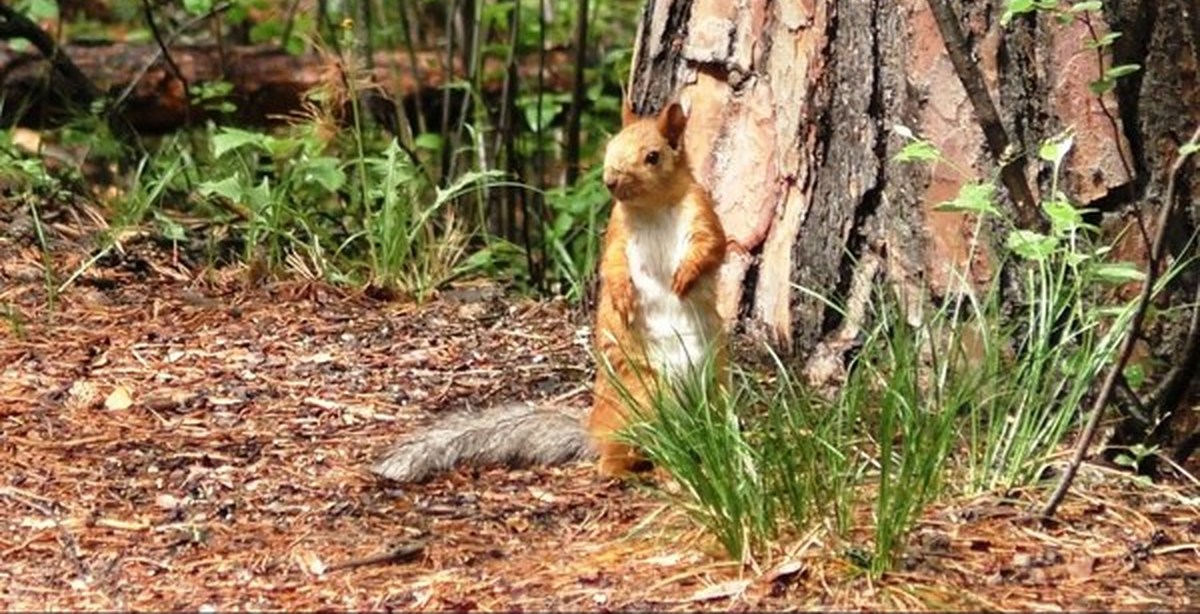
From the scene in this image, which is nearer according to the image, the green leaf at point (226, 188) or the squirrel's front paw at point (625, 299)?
the squirrel's front paw at point (625, 299)

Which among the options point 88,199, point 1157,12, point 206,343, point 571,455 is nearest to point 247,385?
point 206,343

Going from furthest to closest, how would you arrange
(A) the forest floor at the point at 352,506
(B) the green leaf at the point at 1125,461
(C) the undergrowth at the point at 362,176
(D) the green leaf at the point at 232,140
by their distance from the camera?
1. (C) the undergrowth at the point at 362,176
2. (D) the green leaf at the point at 232,140
3. (B) the green leaf at the point at 1125,461
4. (A) the forest floor at the point at 352,506

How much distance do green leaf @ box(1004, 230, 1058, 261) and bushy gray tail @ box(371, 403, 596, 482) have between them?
3.62 feet

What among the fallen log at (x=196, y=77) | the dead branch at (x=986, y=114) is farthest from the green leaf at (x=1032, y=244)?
the fallen log at (x=196, y=77)

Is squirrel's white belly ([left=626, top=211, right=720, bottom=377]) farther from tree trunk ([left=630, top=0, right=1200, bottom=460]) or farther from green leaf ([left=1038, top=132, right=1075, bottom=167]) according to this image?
green leaf ([left=1038, top=132, right=1075, bottom=167])

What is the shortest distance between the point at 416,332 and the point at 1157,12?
7.38 feet

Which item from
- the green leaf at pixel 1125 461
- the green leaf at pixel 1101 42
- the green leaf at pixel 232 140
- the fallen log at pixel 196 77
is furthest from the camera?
the fallen log at pixel 196 77

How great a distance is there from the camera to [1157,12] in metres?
4.18

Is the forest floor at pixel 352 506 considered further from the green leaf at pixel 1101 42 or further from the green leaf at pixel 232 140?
the green leaf at pixel 1101 42

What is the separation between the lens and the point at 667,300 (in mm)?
4258

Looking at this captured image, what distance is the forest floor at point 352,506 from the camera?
3498 millimetres

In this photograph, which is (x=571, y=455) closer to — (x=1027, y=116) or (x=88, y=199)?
(x=1027, y=116)

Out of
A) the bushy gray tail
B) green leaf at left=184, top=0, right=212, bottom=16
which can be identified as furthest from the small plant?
green leaf at left=184, top=0, right=212, bottom=16

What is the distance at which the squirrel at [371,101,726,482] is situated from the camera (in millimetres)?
4188
